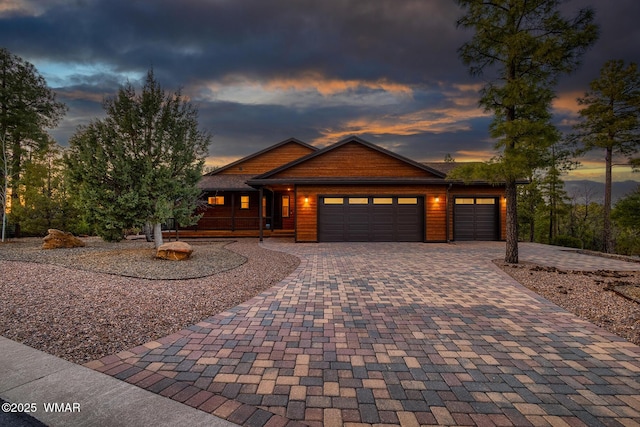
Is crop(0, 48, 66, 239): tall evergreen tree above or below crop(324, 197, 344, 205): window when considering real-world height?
above

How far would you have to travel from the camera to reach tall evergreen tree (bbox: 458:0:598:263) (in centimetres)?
845

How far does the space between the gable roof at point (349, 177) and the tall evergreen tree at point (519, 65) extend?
17.4 ft

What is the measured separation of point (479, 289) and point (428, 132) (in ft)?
68.9

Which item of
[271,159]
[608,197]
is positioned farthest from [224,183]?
[608,197]

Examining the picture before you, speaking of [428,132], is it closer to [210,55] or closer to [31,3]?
[210,55]

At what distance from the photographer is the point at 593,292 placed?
5855mm

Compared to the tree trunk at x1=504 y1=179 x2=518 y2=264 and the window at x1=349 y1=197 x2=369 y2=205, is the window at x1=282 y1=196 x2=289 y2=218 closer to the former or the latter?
the window at x1=349 y1=197 x2=369 y2=205

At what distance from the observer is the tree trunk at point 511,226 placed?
923 centimetres

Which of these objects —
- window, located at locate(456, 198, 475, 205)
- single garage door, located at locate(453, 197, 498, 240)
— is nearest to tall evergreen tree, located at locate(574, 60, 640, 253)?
single garage door, located at locate(453, 197, 498, 240)

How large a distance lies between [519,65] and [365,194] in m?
8.10

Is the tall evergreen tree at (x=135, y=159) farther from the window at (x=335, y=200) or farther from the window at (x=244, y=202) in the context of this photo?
the window at (x=244, y=202)

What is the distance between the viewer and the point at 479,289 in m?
6.05

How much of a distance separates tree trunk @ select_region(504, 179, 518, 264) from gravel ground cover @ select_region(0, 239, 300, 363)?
7.30m

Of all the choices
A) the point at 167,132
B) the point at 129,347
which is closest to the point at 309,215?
the point at 167,132
